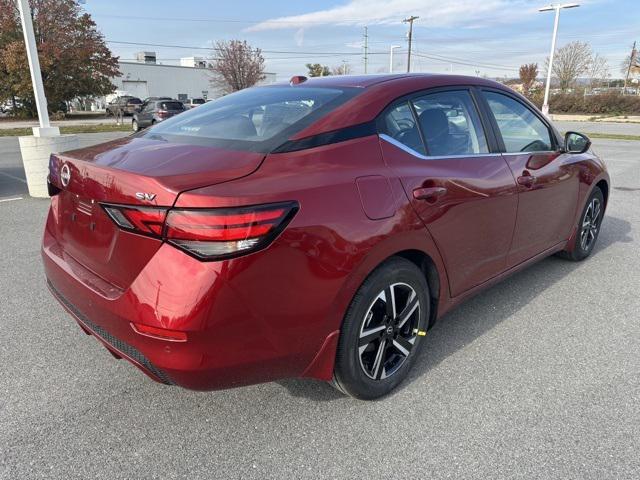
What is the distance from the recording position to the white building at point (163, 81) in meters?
62.7

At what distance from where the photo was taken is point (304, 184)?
2.04 m

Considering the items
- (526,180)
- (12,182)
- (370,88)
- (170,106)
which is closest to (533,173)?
(526,180)

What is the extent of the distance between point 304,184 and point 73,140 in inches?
288

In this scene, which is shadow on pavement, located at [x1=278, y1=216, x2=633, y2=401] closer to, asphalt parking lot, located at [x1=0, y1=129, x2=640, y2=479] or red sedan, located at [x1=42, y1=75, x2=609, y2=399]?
asphalt parking lot, located at [x1=0, y1=129, x2=640, y2=479]

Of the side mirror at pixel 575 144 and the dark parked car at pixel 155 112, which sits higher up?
the side mirror at pixel 575 144

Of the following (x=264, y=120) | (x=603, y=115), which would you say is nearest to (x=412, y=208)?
(x=264, y=120)

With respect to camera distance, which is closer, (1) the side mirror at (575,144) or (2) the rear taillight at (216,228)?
(2) the rear taillight at (216,228)

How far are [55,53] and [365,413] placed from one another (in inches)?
1580

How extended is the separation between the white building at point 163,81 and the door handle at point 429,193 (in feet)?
204

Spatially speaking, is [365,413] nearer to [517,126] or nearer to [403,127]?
[403,127]

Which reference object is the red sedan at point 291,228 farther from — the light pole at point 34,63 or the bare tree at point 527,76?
the bare tree at point 527,76

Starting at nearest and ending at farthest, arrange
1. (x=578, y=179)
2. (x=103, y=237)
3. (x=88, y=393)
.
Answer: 1. (x=103, y=237)
2. (x=88, y=393)
3. (x=578, y=179)

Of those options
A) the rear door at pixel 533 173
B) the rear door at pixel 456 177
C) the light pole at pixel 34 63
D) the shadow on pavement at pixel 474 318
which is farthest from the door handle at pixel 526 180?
the light pole at pixel 34 63

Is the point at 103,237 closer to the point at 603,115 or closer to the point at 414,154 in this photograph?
the point at 414,154
